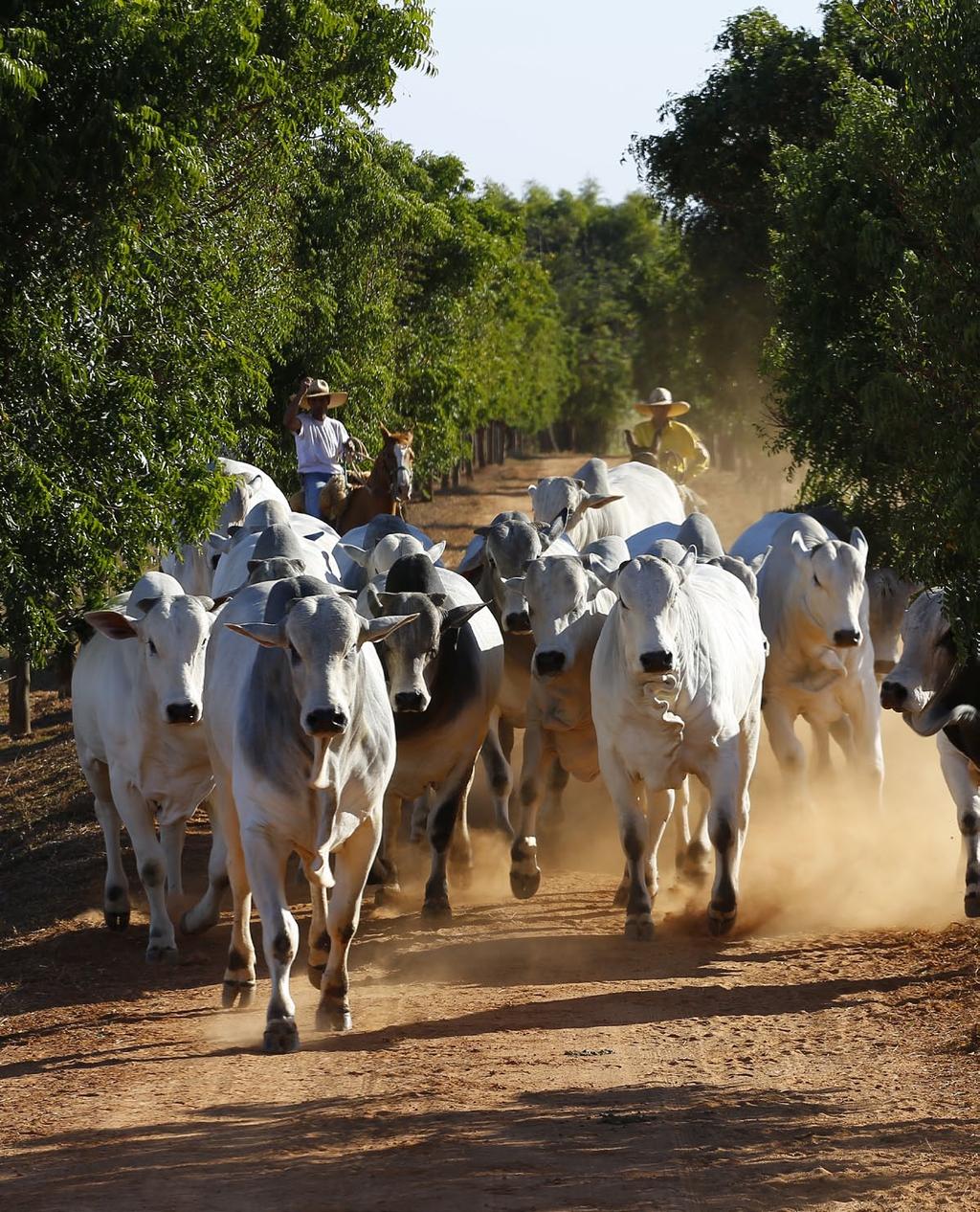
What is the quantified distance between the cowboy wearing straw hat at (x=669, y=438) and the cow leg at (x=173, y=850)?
9.86 m

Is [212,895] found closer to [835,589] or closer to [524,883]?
[524,883]

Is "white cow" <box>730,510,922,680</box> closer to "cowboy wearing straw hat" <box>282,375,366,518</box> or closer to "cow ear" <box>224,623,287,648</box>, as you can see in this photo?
"cowboy wearing straw hat" <box>282,375,366,518</box>

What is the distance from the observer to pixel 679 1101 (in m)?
6.23

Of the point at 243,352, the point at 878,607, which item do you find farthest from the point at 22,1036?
the point at 878,607

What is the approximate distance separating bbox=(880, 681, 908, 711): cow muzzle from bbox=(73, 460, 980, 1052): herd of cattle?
0.02 metres

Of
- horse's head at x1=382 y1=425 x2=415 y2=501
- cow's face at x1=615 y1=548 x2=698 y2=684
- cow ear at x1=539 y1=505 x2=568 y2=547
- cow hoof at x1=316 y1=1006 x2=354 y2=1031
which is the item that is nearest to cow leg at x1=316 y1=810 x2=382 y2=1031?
cow hoof at x1=316 y1=1006 x2=354 y2=1031

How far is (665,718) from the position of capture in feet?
28.8

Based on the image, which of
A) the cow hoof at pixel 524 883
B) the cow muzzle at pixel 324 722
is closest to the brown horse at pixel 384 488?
the cow hoof at pixel 524 883

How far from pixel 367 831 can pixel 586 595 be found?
9.31 ft

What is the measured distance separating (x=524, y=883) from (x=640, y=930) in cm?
97

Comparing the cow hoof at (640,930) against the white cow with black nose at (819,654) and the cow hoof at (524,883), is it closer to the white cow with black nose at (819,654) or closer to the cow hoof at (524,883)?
the cow hoof at (524,883)

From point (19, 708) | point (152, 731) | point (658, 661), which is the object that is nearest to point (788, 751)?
point (658, 661)

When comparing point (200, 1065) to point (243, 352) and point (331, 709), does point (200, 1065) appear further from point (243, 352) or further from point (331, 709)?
point (243, 352)

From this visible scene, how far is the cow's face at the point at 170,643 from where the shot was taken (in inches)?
349
